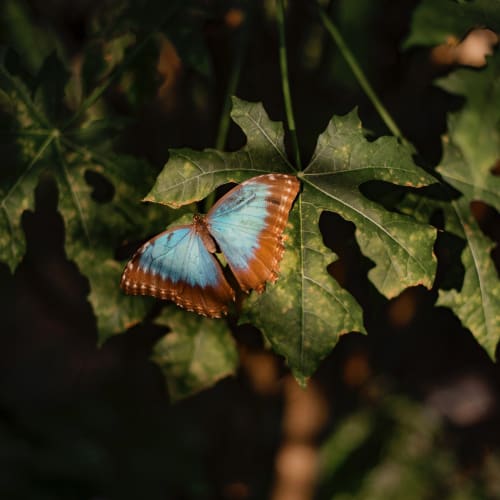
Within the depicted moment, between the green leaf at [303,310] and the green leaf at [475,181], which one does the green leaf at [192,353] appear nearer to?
the green leaf at [303,310]

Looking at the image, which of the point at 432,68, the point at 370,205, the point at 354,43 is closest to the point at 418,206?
the point at 370,205

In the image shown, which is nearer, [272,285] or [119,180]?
[272,285]

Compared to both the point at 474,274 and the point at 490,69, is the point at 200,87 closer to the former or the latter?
the point at 490,69

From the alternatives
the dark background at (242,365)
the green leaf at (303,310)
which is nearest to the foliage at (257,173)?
the green leaf at (303,310)

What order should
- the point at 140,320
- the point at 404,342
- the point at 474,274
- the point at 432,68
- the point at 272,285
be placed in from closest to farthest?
the point at 272,285 < the point at 474,274 < the point at 140,320 < the point at 432,68 < the point at 404,342

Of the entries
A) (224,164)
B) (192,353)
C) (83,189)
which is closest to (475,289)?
(224,164)

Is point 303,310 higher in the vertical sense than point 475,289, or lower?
higher

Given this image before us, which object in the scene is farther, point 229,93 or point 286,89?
point 229,93

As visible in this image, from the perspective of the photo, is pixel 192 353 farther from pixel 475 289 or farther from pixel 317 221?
pixel 475 289
